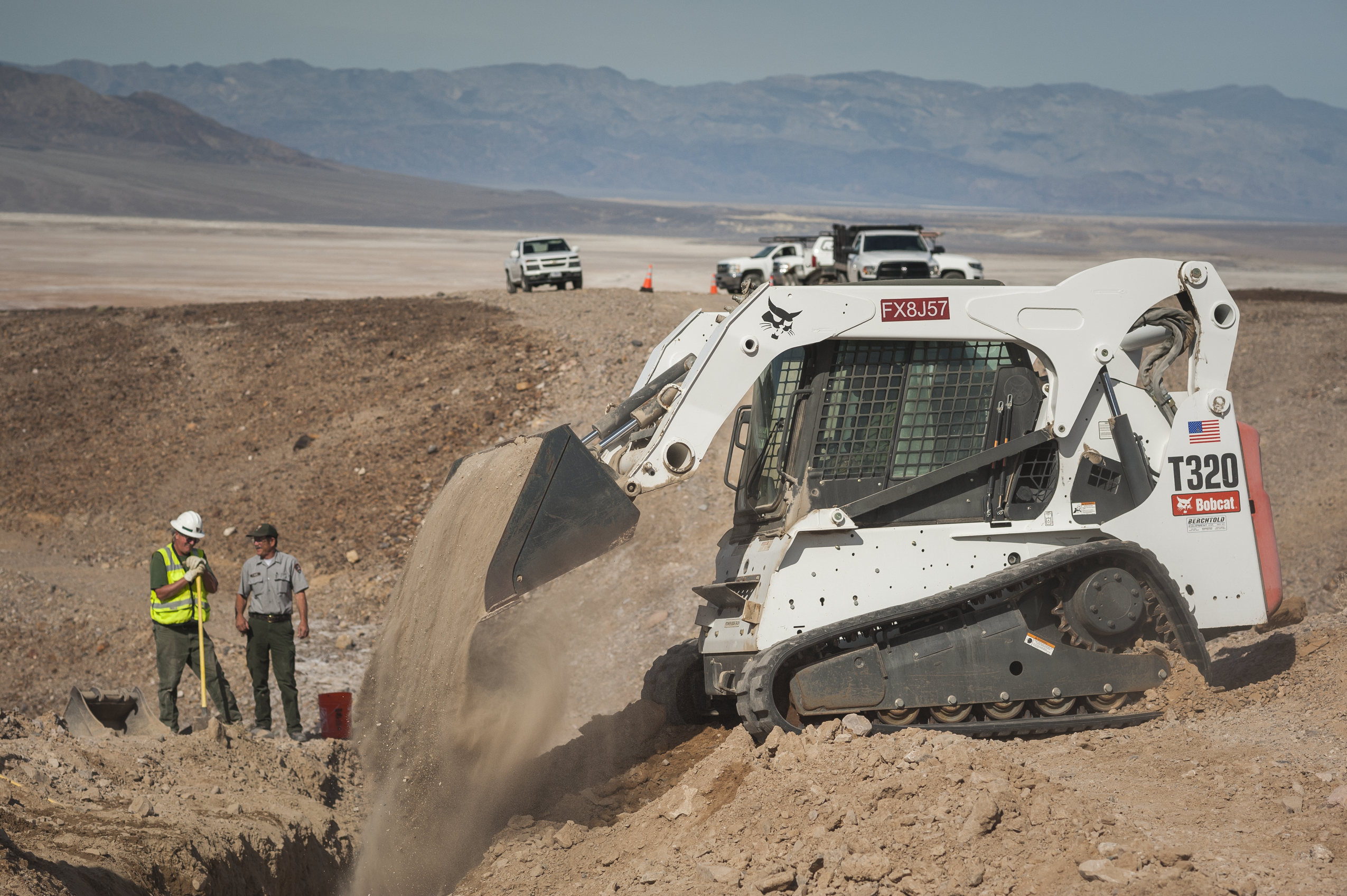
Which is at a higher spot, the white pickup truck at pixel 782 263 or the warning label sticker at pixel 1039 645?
the white pickup truck at pixel 782 263

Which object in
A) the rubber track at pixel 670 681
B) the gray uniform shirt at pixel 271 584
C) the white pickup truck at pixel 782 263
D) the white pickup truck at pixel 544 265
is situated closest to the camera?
the rubber track at pixel 670 681

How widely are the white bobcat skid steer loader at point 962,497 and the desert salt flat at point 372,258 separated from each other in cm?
3044

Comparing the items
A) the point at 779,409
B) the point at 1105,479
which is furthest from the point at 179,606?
the point at 1105,479

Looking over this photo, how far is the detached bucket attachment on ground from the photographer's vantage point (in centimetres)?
803

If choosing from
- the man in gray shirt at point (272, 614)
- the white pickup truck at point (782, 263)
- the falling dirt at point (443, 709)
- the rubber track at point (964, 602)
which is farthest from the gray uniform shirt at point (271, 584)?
the white pickup truck at point (782, 263)

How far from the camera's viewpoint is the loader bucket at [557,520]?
6.22 m

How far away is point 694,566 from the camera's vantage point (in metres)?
12.8

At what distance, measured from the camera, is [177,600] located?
8.77 metres

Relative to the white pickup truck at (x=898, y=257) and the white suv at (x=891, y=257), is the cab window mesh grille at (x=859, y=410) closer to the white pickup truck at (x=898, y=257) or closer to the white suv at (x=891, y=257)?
the white suv at (x=891, y=257)

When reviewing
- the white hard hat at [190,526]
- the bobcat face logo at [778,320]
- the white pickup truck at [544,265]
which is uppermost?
the white pickup truck at [544,265]

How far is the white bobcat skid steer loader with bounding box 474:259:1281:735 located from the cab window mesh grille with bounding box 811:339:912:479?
0.05 feet

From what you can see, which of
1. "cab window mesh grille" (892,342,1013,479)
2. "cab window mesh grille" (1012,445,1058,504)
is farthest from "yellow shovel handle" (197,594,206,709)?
"cab window mesh grille" (1012,445,1058,504)

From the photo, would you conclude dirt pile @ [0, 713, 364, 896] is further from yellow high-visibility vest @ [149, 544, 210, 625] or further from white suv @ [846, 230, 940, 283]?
white suv @ [846, 230, 940, 283]

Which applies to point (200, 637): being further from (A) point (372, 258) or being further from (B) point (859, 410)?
(A) point (372, 258)
